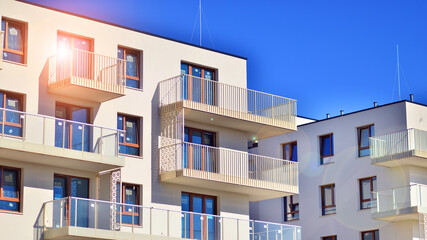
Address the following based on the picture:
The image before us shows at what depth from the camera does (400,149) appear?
45625 millimetres

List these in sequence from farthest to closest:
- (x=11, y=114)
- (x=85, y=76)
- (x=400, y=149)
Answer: (x=400, y=149), (x=85, y=76), (x=11, y=114)

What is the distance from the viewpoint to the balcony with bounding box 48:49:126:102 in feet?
110

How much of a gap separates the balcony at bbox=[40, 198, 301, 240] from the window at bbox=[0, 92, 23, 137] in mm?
2834

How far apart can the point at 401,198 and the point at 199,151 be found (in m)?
12.1

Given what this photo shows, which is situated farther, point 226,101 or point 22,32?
point 226,101

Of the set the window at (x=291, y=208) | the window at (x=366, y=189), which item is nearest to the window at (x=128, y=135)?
Result: the window at (x=366, y=189)

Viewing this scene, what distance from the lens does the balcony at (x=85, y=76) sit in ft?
110

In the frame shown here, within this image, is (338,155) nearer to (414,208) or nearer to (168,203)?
(414,208)

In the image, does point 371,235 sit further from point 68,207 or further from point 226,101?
point 68,207

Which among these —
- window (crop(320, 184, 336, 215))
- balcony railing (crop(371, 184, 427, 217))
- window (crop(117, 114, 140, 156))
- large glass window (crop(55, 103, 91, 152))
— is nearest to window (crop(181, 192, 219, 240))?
window (crop(117, 114, 140, 156))

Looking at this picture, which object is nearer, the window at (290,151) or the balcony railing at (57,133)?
the balcony railing at (57,133)

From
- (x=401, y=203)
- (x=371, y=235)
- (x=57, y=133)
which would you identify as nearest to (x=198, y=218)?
(x=57, y=133)

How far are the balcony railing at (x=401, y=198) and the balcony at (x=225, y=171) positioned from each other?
6123 mm

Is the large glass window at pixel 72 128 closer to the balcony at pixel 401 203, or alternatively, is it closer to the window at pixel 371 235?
the balcony at pixel 401 203
